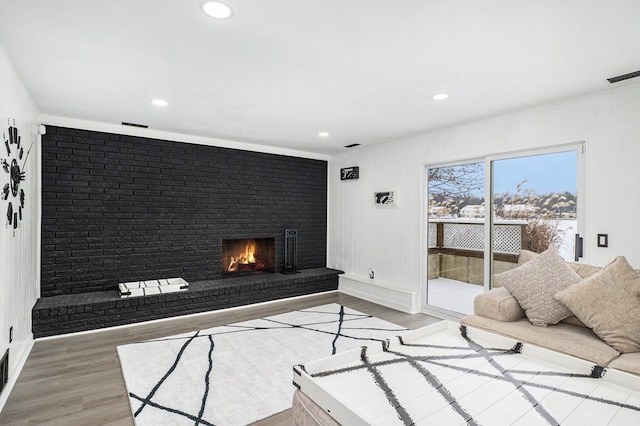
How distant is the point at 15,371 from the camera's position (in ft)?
9.31

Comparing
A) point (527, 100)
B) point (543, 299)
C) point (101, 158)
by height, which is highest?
point (527, 100)

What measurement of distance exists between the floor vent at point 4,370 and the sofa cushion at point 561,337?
137 inches

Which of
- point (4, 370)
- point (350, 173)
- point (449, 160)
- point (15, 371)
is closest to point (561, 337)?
point (449, 160)

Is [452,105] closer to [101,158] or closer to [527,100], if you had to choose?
[527,100]

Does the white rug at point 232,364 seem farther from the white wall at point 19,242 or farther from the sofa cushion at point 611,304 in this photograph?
the sofa cushion at point 611,304

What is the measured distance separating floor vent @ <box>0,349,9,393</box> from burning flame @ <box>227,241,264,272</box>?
309cm

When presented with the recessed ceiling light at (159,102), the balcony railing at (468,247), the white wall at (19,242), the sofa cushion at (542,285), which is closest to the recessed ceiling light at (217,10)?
the white wall at (19,242)

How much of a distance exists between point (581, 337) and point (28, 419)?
3.75m

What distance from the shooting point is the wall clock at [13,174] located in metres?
2.52

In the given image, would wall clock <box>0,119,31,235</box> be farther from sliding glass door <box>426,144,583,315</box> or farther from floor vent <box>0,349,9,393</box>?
sliding glass door <box>426,144,583,315</box>

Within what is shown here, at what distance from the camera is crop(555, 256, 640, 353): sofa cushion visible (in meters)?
2.24

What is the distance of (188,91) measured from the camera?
3152 millimetres

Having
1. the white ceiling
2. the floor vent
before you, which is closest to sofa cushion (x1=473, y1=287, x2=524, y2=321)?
the white ceiling

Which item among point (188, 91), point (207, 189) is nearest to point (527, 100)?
point (188, 91)
